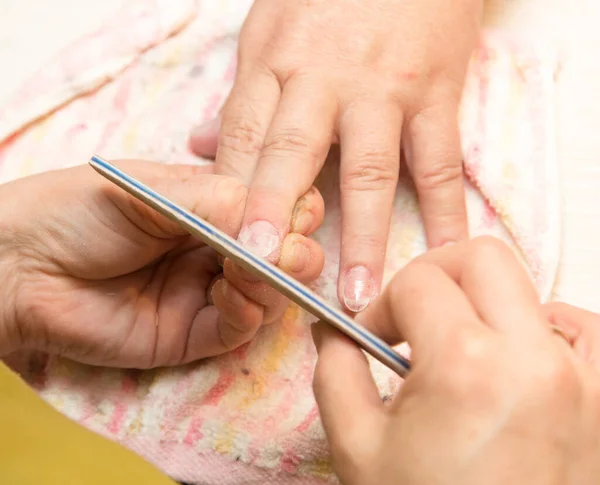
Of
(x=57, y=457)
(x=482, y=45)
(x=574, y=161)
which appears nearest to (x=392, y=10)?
(x=482, y=45)

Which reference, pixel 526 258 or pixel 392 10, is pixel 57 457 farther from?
pixel 392 10

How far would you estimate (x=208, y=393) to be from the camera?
2.09ft

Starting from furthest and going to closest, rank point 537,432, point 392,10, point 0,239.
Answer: point 392,10
point 0,239
point 537,432

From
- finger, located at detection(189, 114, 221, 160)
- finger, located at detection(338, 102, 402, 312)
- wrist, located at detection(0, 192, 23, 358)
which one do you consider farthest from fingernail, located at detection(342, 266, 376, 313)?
wrist, located at detection(0, 192, 23, 358)

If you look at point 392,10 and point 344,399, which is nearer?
point 344,399

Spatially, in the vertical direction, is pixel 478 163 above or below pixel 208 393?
above

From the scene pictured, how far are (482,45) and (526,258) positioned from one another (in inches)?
11.7

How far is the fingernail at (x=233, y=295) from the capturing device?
56 centimetres

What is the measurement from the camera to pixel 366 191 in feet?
2.06

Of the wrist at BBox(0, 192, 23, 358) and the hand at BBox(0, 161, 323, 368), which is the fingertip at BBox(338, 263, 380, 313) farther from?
the wrist at BBox(0, 192, 23, 358)

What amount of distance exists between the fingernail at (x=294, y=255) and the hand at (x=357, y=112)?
0.04 meters

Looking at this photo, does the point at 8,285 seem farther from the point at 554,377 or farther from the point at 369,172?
the point at 554,377

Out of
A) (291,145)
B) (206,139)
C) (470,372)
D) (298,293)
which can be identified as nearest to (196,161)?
(206,139)

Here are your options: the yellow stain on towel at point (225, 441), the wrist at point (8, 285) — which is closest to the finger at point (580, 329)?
the yellow stain on towel at point (225, 441)
